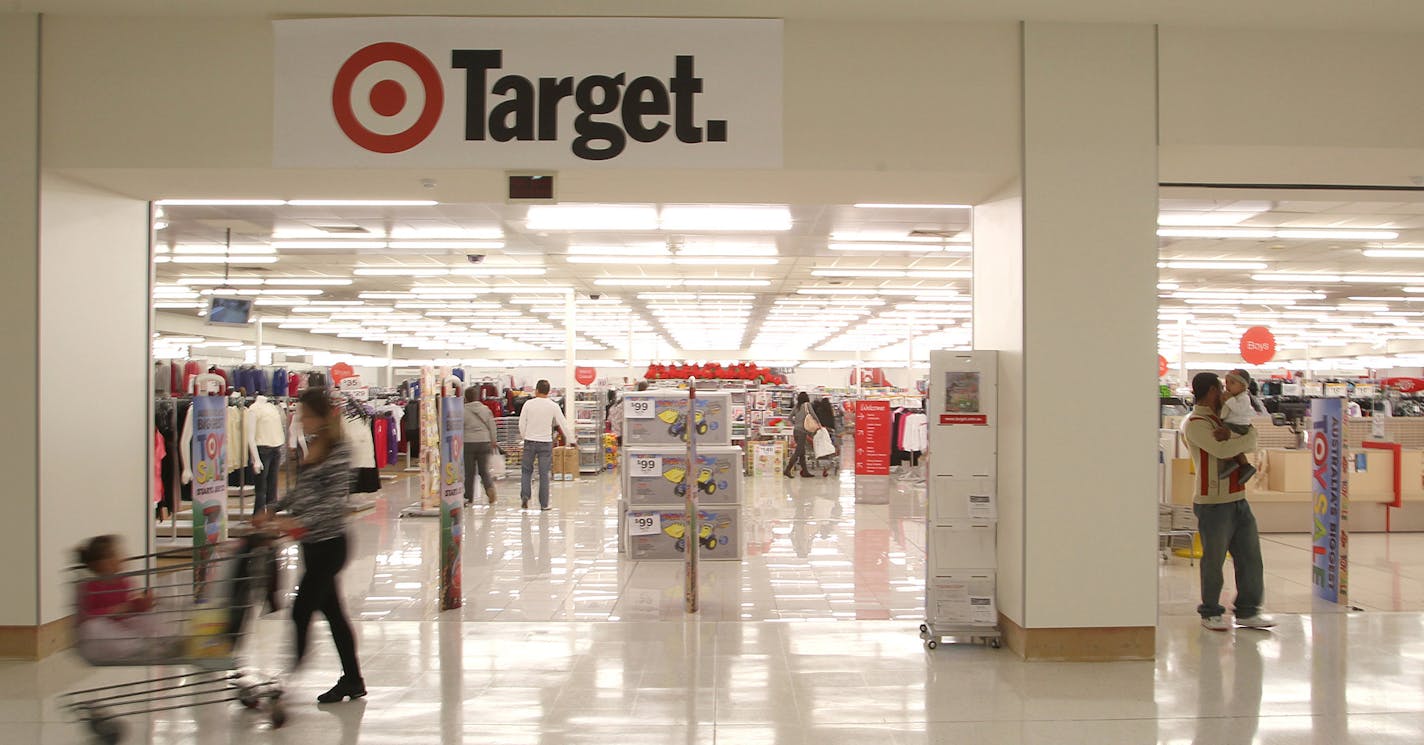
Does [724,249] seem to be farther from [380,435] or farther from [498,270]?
[380,435]

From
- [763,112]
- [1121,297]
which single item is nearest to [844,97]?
[763,112]

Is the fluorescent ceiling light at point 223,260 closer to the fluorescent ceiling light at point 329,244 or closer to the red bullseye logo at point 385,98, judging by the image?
the fluorescent ceiling light at point 329,244

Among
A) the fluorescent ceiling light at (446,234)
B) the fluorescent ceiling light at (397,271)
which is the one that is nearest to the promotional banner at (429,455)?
the fluorescent ceiling light at (446,234)

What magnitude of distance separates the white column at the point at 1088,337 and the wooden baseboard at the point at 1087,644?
0.02 m

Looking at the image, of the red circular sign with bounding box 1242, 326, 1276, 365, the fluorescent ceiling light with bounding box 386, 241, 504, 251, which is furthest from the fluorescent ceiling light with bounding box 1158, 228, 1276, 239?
the fluorescent ceiling light with bounding box 386, 241, 504, 251

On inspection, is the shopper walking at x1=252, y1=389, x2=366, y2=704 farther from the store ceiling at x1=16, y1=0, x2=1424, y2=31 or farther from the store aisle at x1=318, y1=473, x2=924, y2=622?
the store ceiling at x1=16, y1=0, x2=1424, y2=31

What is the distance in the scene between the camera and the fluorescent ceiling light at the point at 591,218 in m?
9.38

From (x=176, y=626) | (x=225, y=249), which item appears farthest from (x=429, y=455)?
(x=176, y=626)

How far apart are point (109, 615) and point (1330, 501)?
7918 millimetres

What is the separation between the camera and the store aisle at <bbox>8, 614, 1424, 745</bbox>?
4.25 metres

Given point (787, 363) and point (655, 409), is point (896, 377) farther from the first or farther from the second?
point (655, 409)

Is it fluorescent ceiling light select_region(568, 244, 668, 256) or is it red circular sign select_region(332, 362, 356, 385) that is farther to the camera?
red circular sign select_region(332, 362, 356, 385)

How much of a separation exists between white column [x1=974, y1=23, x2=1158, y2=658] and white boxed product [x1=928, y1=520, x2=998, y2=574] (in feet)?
1.16

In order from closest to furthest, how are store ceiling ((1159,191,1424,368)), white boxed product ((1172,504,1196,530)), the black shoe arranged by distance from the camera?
the black shoe < white boxed product ((1172,504,1196,530)) < store ceiling ((1159,191,1424,368))
